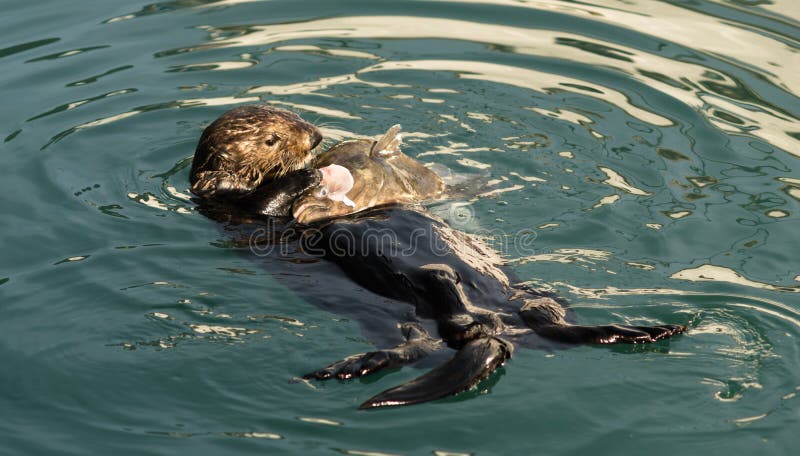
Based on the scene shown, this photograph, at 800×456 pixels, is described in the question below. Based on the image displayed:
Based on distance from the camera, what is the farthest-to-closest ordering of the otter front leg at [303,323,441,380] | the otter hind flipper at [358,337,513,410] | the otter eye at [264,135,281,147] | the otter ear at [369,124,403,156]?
the otter eye at [264,135,281,147], the otter ear at [369,124,403,156], the otter front leg at [303,323,441,380], the otter hind flipper at [358,337,513,410]

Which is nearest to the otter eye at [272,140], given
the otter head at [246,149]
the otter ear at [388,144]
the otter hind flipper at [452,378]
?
the otter head at [246,149]

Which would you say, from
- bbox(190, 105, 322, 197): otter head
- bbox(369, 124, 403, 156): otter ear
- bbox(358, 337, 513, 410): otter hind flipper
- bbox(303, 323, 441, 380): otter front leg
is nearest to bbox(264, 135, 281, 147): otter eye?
bbox(190, 105, 322, 197): otter head

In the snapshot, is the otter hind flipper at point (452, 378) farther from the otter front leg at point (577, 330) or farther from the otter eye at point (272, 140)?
the otter eye at point (272, 140)

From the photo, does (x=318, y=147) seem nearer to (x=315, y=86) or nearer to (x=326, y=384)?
Answer: (x=315, y=86)

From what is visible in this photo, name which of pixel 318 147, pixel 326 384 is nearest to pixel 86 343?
pixel 326 384

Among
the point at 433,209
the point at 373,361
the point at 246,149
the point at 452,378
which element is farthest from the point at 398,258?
the point at 246,149

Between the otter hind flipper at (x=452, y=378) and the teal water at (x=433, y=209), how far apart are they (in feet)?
0.44

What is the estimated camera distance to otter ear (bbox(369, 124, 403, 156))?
5543 mm

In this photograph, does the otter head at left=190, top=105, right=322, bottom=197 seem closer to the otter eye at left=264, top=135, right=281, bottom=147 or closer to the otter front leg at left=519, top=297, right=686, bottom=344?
the otter eye at left=264, top=135, right=281, bottom=147

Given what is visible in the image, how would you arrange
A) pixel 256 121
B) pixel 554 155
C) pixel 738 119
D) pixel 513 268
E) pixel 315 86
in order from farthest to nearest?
pixel 315 86, pixel 738 119, pixel 554 155, pixel 256 121, pixel 513 268

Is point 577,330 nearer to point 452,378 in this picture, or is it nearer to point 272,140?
point 452,378

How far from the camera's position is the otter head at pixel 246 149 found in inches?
220

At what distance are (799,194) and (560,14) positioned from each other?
3.44 meters

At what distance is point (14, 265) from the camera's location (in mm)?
5219
